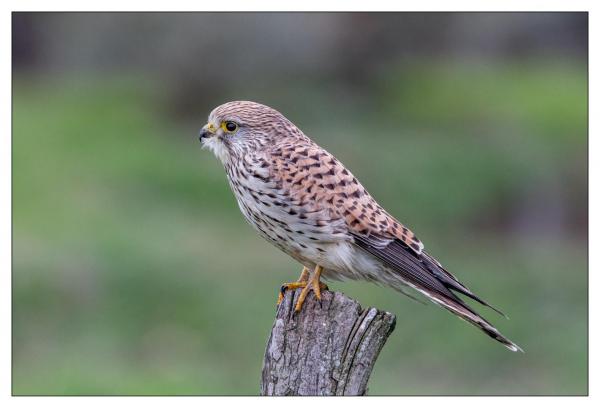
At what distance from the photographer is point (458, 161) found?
15141mm

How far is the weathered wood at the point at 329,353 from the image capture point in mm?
4914

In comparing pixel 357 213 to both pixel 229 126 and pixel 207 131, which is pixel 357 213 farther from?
pixel 207 131

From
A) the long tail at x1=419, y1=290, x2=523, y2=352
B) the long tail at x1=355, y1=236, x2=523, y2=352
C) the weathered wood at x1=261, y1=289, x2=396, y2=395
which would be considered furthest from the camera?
the long tail at x1=355, y1=236, x2=523, y2=352

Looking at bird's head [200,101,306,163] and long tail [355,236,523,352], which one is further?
bird's head [200,101,306,163]

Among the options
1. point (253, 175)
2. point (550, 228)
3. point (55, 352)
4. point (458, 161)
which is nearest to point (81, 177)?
point (55, 352)

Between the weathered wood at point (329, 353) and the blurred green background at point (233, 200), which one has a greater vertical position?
the blurred green background at point (233, 200)

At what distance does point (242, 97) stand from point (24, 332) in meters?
6.42

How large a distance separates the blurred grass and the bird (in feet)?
13.9

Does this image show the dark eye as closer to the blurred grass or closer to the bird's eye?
the bird's eye

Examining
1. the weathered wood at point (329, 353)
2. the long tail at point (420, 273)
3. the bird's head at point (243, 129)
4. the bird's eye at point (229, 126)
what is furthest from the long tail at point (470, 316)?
the bird's eye at point (229, 126)

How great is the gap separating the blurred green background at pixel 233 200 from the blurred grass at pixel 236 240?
34 mm

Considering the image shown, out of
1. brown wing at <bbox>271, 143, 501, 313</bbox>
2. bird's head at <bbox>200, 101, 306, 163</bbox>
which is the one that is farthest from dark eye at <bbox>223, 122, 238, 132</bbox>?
brown wing at <bbox>271, 143, 501, 313</bbox>

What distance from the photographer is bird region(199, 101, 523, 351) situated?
17.6 ft

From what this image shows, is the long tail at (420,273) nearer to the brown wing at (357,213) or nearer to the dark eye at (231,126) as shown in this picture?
the brown wing at (357,213)
